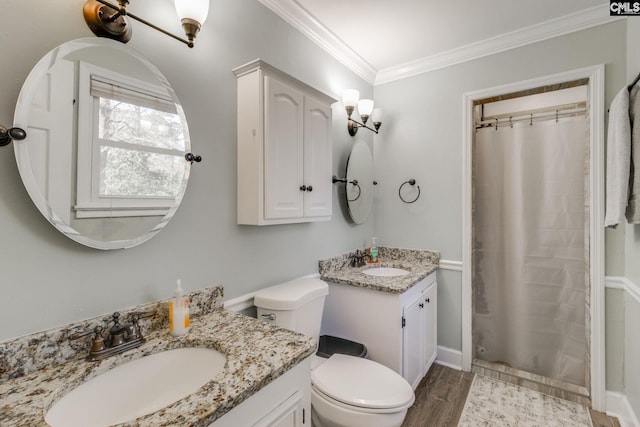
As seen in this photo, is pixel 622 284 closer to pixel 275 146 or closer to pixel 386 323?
pixel 386 323

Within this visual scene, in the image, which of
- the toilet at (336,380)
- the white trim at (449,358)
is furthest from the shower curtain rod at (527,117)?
the toilet at (336,380)

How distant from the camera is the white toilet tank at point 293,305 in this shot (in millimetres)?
1480

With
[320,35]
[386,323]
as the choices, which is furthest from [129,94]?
[386,323]

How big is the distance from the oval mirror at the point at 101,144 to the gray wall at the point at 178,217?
51mm

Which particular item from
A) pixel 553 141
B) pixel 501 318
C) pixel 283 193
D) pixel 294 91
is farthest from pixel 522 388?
pixel 294 91

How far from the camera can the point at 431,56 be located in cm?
241

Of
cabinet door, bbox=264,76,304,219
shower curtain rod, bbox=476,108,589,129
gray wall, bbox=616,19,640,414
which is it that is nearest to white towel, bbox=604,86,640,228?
gray wall, bbox=616,19,640,414

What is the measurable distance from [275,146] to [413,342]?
58.9 inches

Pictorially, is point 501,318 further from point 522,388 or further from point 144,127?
point 144,127

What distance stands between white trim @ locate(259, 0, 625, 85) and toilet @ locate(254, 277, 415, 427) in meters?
1.59

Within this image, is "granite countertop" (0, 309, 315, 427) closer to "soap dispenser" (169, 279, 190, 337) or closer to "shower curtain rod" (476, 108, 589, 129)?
"soap dispenser" (169, 279, 190, 337)

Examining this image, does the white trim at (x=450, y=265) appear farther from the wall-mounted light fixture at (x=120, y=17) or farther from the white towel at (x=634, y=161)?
the wall-mounted light fixture at (x=120, y=17)

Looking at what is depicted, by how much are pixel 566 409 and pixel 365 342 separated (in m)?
1.33

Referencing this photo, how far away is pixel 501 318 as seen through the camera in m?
2.44
